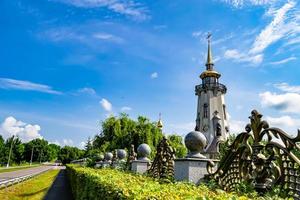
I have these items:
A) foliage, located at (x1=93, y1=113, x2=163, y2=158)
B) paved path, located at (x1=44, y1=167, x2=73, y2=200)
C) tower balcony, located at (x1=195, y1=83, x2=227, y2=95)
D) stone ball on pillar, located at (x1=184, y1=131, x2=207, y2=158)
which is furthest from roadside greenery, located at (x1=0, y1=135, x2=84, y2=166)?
stone ball on pillar, located at (x1=184, y1=131, x2=207, y2=158)

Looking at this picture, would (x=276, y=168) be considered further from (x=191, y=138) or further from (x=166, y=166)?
(x=166, y=166)

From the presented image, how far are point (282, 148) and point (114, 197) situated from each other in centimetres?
252

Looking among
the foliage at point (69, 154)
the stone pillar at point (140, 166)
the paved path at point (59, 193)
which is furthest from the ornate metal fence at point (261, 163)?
the foliage at point (69, 154)

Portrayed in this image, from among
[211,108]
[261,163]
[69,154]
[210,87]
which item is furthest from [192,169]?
[69,154]

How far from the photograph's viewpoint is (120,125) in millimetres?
33438

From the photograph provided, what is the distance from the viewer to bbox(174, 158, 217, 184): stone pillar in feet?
17.3

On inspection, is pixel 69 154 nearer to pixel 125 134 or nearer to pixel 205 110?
pixel 205 110

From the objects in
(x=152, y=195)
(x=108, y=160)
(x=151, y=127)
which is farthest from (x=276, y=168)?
(x=151, y=127)

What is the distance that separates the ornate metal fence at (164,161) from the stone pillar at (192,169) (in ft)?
7.10

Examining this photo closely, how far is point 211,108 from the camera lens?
42.8m

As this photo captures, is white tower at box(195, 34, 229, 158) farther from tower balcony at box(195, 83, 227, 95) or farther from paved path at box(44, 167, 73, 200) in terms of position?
paved path at box(44, 167, 73, 200)

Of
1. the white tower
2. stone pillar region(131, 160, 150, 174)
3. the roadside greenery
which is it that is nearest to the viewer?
stone pillar region(131, 160, 150, 174)

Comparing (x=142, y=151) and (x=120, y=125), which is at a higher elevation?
(x=120, y=125)

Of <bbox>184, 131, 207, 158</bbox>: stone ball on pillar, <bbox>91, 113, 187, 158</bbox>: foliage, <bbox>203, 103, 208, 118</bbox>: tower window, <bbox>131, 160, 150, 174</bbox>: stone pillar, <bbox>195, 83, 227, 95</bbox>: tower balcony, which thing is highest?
<bbox>195, 83, 227, 95</bbox>: tower balcony
